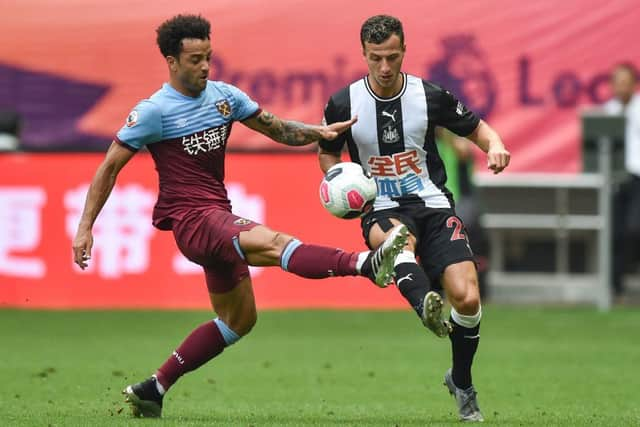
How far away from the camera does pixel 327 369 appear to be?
11.6 metres

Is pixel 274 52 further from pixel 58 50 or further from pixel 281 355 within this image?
pixel 281 355

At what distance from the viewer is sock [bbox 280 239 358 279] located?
7.64 metres

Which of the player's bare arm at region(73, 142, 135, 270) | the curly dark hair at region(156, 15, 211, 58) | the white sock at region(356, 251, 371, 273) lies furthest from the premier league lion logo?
the white sock at region(356, 251, 371, 273)

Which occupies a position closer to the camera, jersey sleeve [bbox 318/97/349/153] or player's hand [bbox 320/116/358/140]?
player's hand [bbox 320/116/358/140]

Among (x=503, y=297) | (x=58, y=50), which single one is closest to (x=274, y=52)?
(x=58, y=50)

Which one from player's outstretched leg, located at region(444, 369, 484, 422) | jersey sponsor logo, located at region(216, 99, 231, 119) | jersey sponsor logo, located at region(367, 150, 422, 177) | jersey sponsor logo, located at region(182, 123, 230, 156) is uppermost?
jersey sponsor logo, located at region(216, 99, 231, 119)

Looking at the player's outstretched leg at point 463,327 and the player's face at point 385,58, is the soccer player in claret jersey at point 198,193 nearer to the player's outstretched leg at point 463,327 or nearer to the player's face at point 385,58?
the player's face at point 385,58

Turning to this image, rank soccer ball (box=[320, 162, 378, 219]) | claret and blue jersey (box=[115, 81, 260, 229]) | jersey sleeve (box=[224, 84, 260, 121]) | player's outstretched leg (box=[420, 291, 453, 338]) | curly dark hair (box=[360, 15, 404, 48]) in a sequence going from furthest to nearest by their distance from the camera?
1. jersey sleeve (box=[224, 84, 260, 121])
2. curly dark hair (box=[360, 15, 404, 48])
3. claret and blue jersey (box=[115, 81, 260, 229])
4. soccer ball (box=[320, 162, 378, 219])
5. player's outstretched leg (box=[420, 291, 453, 338])

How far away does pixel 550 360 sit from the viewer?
39.8ft

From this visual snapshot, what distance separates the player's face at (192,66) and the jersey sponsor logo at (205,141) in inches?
9.2

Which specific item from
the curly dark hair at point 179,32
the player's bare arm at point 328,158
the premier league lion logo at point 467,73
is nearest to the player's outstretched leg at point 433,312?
the player's bare arm at point 328,158

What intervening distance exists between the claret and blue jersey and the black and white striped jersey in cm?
71

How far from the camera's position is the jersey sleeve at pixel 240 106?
862cm

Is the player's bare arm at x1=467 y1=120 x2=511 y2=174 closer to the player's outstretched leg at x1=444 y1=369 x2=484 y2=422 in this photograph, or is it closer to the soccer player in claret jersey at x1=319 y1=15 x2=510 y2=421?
the soccer player in claret jersey at x1=319 y1=15 x2=510 y2=421
